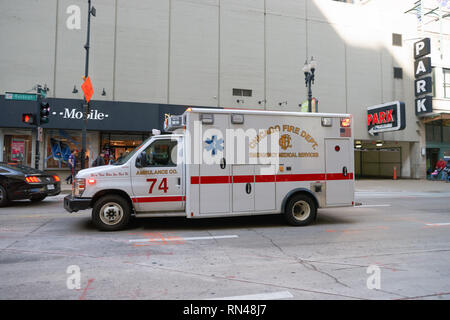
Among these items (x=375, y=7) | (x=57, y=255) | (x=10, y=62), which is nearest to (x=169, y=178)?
(x=57, y=255)

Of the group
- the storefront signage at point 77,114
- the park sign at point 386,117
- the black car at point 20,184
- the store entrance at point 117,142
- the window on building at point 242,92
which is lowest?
the black car at point 20,184

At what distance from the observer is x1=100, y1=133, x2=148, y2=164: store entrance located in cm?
2064

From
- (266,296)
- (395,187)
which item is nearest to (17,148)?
(266,296)

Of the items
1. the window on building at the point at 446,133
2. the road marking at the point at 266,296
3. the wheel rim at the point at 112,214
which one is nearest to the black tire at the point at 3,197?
the wheel rim at the point at 112,214

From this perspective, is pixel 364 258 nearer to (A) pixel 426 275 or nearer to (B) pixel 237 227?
(A) pixel 426 275

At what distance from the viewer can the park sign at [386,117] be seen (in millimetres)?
22469

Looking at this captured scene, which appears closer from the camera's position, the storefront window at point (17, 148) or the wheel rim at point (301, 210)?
the wheel rim at point (301, 210)

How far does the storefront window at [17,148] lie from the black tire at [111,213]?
51.3ft

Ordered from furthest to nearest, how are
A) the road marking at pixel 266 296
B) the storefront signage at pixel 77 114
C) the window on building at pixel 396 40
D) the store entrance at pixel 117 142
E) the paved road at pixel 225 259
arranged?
the window on building at pixel 396 40 → the store entrance at pixel 117 142 → the storefront signage at pixel 77 114 → the paved road at pixel 225 259 → the road marking at pixel 266 296

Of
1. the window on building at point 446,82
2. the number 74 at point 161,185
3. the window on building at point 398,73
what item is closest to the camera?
the number 74 at point 161,185

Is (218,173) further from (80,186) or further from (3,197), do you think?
Answer: (3,197)

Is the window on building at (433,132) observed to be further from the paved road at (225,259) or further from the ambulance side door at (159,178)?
the ambulance side door at (159,178)

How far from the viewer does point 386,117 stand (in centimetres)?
2348

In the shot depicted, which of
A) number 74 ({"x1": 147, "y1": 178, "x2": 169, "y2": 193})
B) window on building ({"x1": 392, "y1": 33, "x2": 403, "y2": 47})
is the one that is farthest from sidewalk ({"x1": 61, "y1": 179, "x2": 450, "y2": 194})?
window on building ({"x1": 392, "y1": 33, "x2": 403, "y2": 47})
